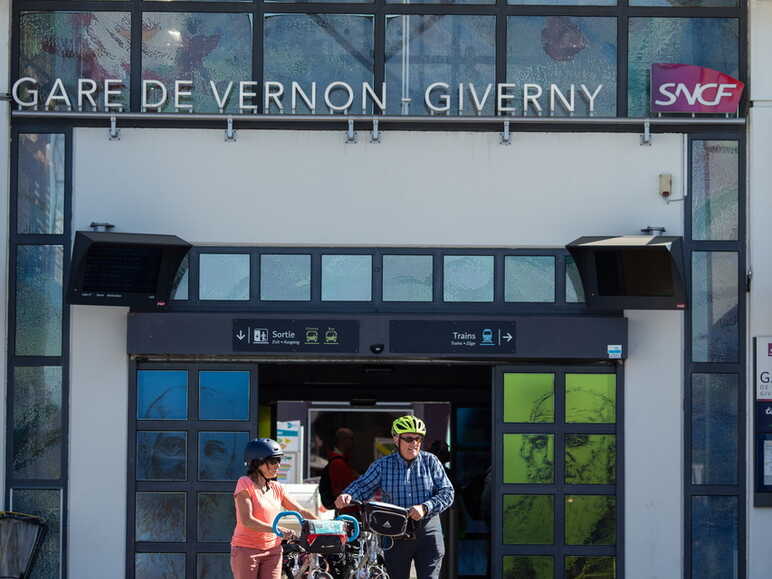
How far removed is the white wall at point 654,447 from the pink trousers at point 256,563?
3.71 meters

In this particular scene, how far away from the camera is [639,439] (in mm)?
12477

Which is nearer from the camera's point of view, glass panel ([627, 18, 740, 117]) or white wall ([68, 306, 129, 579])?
white wall ([68, 306, 129, 579])

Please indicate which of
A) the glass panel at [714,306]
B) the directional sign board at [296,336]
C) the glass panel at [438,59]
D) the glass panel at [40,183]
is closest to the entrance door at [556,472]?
the glass panel at [714,306]

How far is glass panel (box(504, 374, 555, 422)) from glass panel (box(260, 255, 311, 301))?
1.96 metres

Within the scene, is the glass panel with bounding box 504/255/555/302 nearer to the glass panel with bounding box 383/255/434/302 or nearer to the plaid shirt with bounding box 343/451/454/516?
the glass panel with bounding box 383/255/434/302

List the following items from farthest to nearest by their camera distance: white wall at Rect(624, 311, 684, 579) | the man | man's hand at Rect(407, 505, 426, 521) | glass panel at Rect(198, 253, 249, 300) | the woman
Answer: glass panel at Rect(198, 253, 249, 300) < white wall at Rect(624, 311, 684, 579) < the man < the woman < man's hand at Rect(407, 505, 426, 521)

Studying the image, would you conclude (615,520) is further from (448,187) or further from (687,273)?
(448,187)

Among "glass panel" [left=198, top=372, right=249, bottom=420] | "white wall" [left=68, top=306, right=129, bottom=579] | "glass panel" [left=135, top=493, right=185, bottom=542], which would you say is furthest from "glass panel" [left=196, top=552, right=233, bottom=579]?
"glass panel" [left=198, top=372, right=249, bottom=420]

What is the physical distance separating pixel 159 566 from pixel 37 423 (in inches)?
64.9

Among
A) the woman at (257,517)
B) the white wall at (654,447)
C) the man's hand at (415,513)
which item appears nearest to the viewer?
the man's hand at (415,513)

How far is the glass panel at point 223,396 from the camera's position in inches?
492

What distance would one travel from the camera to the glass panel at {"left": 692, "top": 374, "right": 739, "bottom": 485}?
40.9 feet

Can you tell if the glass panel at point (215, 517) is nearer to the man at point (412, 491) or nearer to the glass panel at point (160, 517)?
the glass panel at point (160, 517)

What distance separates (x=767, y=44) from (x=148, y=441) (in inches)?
255
